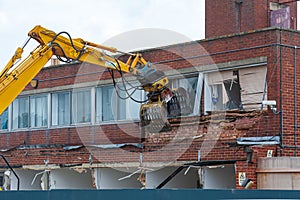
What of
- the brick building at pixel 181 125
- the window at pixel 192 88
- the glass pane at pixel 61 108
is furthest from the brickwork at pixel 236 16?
the window at pixel 192 88

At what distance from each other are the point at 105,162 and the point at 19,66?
582cm

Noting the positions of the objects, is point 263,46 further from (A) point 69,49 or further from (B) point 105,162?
(B) point 105,162

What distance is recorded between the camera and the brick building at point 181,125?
19.8 m

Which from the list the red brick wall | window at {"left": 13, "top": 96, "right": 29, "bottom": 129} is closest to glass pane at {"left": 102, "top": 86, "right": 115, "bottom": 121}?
the red brick wall

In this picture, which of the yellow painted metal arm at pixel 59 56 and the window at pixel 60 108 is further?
the window at pixel 60 108

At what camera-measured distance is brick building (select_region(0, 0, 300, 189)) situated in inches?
779

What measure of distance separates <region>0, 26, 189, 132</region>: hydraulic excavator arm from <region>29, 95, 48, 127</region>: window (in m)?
5.62

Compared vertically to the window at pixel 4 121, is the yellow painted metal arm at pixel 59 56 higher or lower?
higher

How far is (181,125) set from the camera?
71.2ft

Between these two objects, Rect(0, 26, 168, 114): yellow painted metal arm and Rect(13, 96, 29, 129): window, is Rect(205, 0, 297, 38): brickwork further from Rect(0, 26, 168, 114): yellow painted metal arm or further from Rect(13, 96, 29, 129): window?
Rect(0, 26, 168, 114): yellow painted metal arm

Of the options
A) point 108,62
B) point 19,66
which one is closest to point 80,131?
point 108,62

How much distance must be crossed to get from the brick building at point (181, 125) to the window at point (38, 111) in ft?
0.12

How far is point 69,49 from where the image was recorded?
19.9m

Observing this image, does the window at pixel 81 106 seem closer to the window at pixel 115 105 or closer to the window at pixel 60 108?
the window at pixel 60 108
